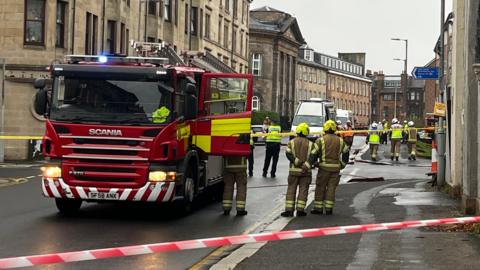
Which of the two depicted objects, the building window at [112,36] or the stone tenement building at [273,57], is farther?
the stone tenement building at [273,57]

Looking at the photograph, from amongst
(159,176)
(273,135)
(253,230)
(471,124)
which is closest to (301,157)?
(253,230)

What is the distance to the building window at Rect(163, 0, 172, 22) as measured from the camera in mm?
43750

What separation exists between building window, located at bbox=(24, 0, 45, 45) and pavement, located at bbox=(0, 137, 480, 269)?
13.5m

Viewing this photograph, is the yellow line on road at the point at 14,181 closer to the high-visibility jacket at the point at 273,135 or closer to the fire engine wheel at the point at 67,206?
the fire engine wheel at the point at 67,206

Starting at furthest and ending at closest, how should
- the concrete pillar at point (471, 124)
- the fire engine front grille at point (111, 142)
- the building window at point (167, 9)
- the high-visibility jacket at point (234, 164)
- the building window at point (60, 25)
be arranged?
the building window at point (167, 9) → the building window at point (60, 25) → the high-visibility jacket at point (234, 164) → the concrete pillar at point (471, 124) → the fire engine front grille at point (111, 142)

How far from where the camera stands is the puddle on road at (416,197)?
14130 mm

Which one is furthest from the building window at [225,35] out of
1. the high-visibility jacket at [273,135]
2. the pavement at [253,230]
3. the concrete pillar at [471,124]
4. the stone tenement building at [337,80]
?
the concrete pillar at [471,124]

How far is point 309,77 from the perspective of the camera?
367 feet

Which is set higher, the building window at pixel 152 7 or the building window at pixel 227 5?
the building window at pixel 227 5

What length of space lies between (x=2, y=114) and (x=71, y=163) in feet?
62.2

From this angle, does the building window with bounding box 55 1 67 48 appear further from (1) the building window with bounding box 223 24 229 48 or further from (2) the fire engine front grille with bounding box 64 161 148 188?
(1) the building window with bounding box 223 24 229 48

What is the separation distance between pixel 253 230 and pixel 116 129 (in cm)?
269

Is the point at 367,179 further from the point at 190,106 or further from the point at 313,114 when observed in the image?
the point at 313,114

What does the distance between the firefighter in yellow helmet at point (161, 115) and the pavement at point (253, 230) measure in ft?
5.53
